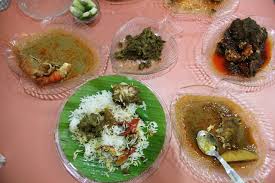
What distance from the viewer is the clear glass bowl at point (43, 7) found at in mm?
2264

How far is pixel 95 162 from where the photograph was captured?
1807 millimetres

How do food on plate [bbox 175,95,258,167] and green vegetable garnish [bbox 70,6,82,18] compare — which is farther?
green vegetable garnish [bbox 70,6,82,18]

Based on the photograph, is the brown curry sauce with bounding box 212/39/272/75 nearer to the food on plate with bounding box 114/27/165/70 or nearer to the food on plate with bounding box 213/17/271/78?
the food on plate with bounding box 213/17/271/78

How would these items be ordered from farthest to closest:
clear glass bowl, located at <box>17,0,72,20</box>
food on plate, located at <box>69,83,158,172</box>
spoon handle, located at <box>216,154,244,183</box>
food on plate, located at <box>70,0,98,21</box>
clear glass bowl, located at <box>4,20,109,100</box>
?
clear glass bowl, located at <box>17,0,72,20</box>
food on plate, located at <box>70,0,98,21</box>
clear glass bowl, located at <box>4,20,109,100</box>
food on plate, located at <box>69,83,158,172</box>
spoon handle, located at <box>216,154,244,183</box>

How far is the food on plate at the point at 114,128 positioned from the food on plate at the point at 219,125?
6.7 inches

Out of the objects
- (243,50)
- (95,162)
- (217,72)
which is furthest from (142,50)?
(95,162)

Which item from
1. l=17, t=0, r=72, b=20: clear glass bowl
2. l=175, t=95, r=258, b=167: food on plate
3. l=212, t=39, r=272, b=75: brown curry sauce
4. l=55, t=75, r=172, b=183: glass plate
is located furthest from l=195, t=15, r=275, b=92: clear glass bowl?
l=17, t=0, r=72, b=20: clear glass bowl

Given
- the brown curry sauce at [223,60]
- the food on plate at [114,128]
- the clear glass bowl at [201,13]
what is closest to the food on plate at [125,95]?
the food on plate at [114,128]

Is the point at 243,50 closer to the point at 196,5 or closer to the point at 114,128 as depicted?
the point at 196,5

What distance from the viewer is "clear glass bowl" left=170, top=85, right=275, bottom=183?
1.78 metres

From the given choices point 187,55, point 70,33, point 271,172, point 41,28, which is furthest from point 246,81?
point 41,28

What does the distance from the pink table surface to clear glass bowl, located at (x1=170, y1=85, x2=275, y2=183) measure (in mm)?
43

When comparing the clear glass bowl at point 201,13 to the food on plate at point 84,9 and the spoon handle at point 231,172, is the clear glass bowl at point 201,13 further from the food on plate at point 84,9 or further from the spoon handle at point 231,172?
the spoon handle at point 231,172

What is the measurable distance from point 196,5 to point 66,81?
2.90ft
